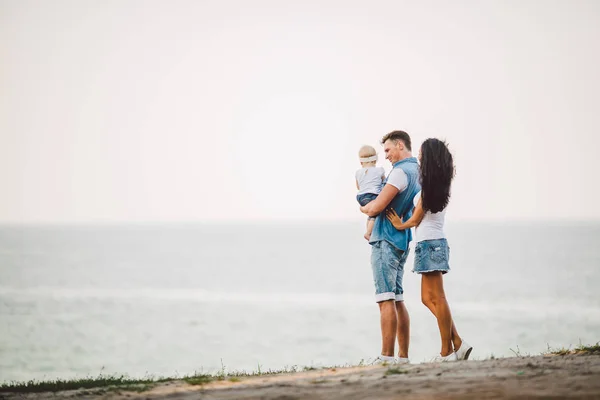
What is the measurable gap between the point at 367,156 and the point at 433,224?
3.22 ft

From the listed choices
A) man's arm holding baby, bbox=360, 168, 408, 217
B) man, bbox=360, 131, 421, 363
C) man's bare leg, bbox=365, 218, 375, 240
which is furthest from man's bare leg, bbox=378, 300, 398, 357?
man's arm holding baby, bbox=360, 168, 408, 217

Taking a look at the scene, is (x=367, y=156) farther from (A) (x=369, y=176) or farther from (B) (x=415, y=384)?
(B) (x=415, y=384)

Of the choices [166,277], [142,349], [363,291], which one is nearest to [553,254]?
[363,291]

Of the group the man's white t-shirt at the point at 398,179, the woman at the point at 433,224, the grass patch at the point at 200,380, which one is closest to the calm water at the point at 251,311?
the grass patch at the point at 200,380

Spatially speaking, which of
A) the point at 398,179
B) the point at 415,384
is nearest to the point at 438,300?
the point at 398,179

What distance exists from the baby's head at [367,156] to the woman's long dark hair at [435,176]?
0.54 meters

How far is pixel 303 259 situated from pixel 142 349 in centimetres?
6200

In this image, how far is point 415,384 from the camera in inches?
283

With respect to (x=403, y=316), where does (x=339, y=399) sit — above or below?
below

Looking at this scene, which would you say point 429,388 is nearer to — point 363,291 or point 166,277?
point 363,291

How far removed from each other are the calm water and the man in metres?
12.8

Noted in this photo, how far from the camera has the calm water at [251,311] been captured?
42.4m

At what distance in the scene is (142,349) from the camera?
4569 centimetres

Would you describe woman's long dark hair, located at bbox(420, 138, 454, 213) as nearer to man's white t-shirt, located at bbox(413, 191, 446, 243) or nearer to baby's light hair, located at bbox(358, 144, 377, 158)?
man's white t-shirt, located at bbox(413, 191, 446, 243)
